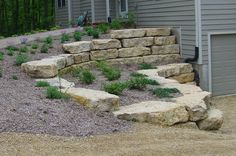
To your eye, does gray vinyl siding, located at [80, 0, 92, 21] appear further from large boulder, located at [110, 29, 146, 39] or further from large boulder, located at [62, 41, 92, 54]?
large boulder, located at [62, 41, 92, 54]

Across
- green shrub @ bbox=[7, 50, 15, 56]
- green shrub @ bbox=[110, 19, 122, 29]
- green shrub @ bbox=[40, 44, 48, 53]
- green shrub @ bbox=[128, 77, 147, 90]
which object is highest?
green shrub @ bbox=[110, 19, 122, 29]

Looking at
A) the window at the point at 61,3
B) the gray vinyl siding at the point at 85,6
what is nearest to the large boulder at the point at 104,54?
the gray vinyl siding at the point at 85,6

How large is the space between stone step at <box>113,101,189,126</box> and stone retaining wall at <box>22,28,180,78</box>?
14.8 ft

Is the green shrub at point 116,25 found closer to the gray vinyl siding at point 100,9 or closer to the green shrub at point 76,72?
the gray vinyl siding at point 100,9

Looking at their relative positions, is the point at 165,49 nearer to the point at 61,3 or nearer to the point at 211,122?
the point at 211,122

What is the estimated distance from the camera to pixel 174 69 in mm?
13242

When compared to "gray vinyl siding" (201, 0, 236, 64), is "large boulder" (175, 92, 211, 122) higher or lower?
lower

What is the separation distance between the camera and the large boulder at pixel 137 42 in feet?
46.0

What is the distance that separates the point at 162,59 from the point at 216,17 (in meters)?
1.99

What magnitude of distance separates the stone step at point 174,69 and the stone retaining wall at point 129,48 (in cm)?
76

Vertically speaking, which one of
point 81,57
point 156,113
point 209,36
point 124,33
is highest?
point 124,33

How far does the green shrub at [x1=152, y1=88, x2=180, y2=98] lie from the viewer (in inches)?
363

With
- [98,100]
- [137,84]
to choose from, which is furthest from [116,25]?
[98,100]

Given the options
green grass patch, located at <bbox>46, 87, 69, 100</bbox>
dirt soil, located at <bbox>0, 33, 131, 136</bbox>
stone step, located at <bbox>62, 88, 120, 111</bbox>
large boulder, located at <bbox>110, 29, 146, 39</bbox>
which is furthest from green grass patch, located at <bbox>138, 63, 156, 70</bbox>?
green grass patch, located at <bbox>46, 87, 69, 100</bbox>
